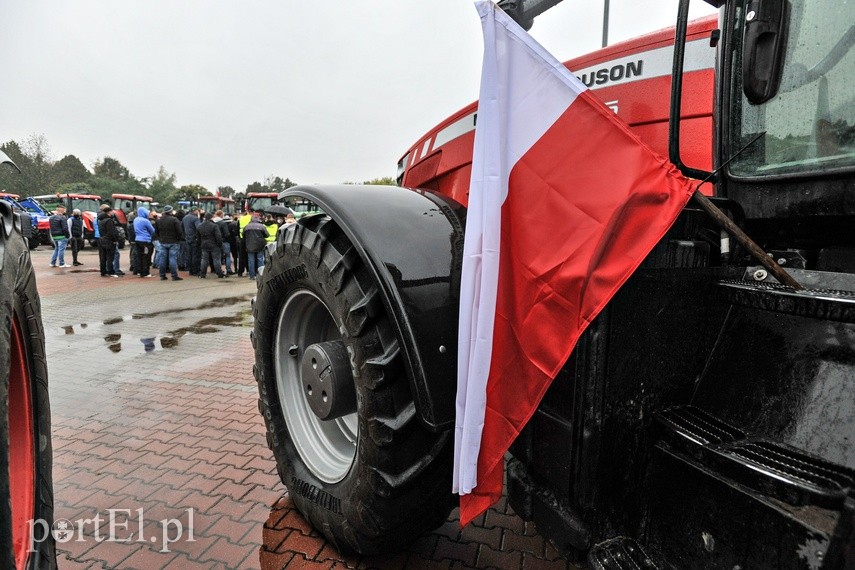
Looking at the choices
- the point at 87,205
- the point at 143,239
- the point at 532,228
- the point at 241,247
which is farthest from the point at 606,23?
the point at 87,205

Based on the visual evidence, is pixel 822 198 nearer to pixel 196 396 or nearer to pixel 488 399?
pixel 488 399

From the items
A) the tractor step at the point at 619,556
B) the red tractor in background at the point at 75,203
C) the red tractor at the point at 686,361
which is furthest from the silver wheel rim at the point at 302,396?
the red tractor in background at the point at 75,203

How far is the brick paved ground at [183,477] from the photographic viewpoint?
223 centimetres

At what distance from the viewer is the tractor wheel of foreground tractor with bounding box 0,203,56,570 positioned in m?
1.65

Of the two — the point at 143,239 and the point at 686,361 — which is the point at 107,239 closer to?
the point at 143,239

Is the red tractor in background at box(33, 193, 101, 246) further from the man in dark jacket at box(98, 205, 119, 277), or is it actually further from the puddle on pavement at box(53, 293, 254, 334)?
the puddle on pavement at box(53, 293, 254, 334)

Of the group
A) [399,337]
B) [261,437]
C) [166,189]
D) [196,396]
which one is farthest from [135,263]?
[166,189]

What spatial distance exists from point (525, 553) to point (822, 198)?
72.1 inches

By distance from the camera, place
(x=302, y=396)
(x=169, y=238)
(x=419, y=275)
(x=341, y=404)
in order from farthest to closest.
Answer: (x=169, y=238) < (x=302, y=396) < (x=341, y=404) < (x=419, y=275)

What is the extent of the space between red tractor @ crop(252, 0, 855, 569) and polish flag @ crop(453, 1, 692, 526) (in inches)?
3.7

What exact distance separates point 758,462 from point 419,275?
110 centimetres

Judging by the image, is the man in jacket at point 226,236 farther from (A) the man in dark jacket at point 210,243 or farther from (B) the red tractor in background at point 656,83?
(B) the red tractor in background at point 656,83

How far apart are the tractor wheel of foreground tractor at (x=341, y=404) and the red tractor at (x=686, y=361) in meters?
0.01

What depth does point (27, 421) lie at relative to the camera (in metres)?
1.83
